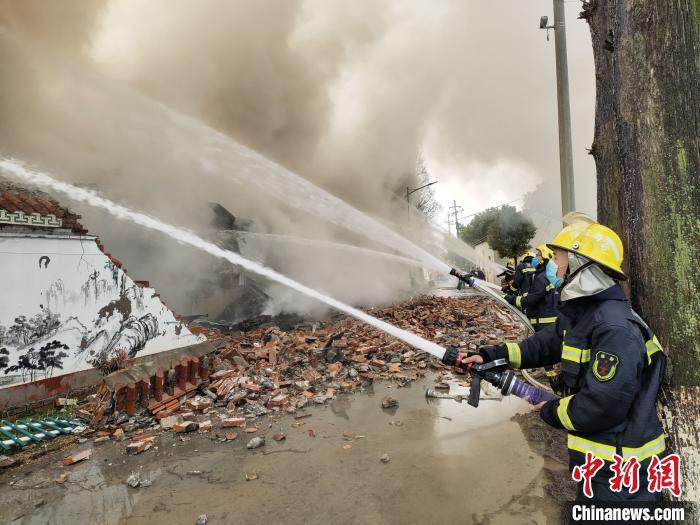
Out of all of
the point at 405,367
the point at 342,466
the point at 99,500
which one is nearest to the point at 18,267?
the point at 99,500

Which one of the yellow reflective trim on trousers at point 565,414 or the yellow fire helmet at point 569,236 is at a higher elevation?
the yellow fire helmet at point 569,236

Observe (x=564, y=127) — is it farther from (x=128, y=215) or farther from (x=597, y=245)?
(x=128, y=215)

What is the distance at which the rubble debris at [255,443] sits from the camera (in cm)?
433

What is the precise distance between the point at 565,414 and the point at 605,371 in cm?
32

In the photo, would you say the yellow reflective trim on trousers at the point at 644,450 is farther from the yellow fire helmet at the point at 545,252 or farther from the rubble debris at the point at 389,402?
the yellow fire helmet at the point at 545,252

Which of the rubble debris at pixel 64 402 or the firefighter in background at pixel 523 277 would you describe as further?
the firefighter in background at pixel 523 277

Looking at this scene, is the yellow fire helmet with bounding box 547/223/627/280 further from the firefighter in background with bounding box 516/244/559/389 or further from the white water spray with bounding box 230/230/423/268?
the white water spray with bounding box 230/230/423/268

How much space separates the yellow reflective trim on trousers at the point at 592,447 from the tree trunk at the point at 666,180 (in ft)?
1.79

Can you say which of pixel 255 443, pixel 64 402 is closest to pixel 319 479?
pixel 255 443

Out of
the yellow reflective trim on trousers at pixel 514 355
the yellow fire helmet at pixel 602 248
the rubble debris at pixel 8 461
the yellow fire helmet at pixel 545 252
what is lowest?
the rubble debris at pixel 8 461

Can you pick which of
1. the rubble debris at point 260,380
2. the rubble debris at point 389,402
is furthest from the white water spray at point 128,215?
the rubble debris at point 389,402

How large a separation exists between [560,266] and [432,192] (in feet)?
121

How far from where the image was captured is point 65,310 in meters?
5.73

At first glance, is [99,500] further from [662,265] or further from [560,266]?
[662,265]
